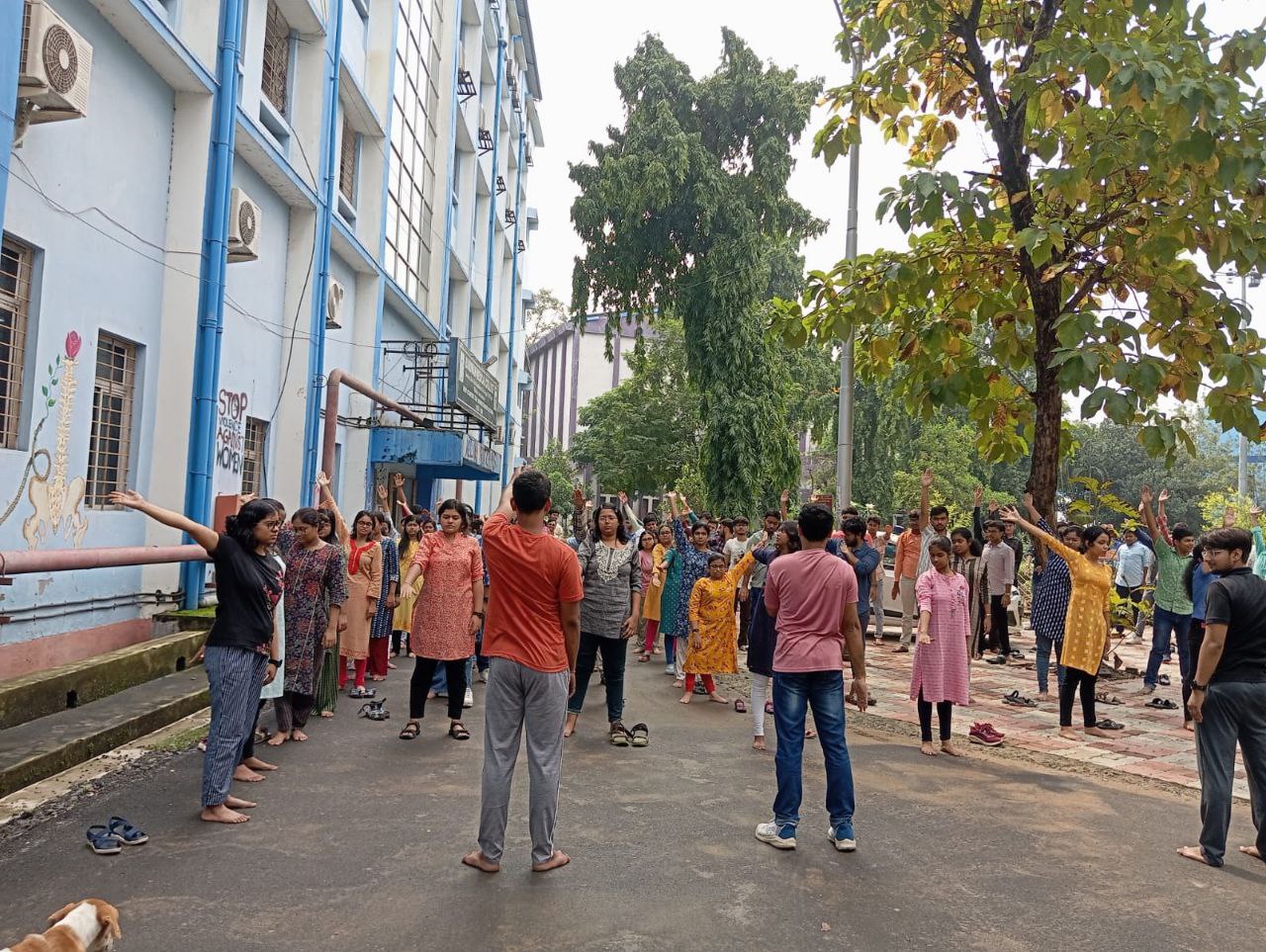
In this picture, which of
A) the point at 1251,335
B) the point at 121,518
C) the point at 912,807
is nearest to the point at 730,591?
the point at 912,807

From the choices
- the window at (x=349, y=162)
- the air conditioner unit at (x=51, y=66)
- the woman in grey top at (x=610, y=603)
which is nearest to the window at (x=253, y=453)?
the window at (x=349, y=162)

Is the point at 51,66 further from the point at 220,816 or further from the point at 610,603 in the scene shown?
the point at 610,603

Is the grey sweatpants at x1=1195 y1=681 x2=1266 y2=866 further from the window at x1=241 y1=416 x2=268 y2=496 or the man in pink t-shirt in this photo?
the window at x1=241 y1=416 x2=268 y2=496

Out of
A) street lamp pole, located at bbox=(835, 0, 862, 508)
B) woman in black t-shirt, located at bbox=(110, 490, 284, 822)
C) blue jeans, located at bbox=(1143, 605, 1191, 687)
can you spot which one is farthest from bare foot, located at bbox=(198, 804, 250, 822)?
street lamp pole, located at bbox=(835, 0, 862, 508)

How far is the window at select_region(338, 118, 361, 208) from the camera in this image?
17.2 meters

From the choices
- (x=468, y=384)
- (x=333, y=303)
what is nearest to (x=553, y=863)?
(x=333, y=303)

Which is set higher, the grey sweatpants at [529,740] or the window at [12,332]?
the window at [12,332]

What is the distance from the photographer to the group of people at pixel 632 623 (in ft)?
16.0

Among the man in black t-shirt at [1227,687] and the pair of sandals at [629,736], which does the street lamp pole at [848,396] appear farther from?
the man in black t-shirt at [1227,687]

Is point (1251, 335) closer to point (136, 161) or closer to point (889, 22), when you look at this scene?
point (889, 22)

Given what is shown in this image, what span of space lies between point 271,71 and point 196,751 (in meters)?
10.2

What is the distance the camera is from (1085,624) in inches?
328

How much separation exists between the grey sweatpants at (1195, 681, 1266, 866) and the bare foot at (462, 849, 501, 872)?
362 centimetres

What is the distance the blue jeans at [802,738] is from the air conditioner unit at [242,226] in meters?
8.31
